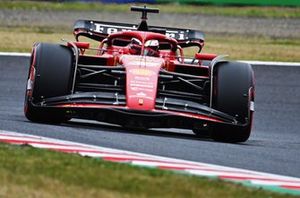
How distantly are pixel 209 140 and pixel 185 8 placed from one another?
583 inches

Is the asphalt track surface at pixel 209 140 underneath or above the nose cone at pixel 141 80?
underneath

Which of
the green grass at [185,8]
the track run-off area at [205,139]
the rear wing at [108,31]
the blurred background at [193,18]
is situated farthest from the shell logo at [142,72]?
the green grass at [185,8]

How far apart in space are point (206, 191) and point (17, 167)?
136cm

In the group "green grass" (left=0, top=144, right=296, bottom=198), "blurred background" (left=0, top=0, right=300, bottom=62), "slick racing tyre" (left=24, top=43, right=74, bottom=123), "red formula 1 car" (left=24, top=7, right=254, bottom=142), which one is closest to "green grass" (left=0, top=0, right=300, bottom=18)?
"blurred background" (left=0, top=0, right=300, bottom=62)

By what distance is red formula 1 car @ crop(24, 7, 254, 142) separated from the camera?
11.0m

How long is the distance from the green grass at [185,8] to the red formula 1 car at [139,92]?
13.4 metres

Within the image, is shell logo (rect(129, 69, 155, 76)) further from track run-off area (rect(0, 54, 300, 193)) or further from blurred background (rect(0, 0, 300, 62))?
blurred background (rect(0, 0, 300, 62))

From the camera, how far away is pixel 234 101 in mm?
11414

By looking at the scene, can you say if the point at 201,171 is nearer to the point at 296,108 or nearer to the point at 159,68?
the point at 159,68

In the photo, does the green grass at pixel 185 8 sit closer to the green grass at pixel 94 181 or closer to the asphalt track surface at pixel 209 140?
the asphalt track surface at pixel 209 140

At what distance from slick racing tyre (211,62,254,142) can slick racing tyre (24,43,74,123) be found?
1.55m

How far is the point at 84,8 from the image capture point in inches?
1022

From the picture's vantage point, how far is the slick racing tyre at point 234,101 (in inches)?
448

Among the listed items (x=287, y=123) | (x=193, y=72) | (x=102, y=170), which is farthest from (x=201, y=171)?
(x=287, y=123)
